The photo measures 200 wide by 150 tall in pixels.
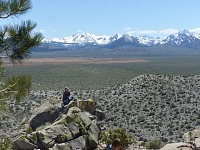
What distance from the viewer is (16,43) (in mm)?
7770

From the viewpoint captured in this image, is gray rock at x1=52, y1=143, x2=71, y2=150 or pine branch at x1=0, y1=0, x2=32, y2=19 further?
gray rock at x1=52, y1=143, x2=71, y2=150

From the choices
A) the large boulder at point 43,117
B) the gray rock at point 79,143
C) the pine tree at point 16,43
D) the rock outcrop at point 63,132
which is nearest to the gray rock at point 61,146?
the rock outcrop at point 63,132

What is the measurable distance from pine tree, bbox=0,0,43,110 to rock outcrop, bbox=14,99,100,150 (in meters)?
8.49

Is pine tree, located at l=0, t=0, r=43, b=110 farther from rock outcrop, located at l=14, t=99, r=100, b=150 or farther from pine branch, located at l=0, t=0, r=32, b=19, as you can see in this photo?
rock outcrop, located at l=14, t=99, r=100, b=150

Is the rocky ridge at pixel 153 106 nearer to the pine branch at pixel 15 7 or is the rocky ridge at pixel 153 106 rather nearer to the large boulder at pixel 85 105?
the large boulder at pixel 85 105

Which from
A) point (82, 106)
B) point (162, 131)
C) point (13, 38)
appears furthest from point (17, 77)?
point (162, 131)

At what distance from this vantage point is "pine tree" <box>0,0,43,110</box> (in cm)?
724

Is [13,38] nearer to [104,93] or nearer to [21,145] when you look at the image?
[21,145]

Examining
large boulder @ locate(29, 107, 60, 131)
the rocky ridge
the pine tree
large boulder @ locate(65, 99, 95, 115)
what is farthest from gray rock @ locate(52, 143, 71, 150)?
the pine tree

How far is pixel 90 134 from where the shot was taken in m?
19.2

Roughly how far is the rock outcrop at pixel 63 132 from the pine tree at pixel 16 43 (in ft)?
27.9

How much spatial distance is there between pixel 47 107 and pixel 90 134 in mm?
4535

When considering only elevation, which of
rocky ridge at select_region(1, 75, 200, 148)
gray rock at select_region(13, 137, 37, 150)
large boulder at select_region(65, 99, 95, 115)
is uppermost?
large boulder at select_region(65, 99, 95, 115)

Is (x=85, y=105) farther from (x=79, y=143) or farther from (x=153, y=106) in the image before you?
(x=153, y=106)
